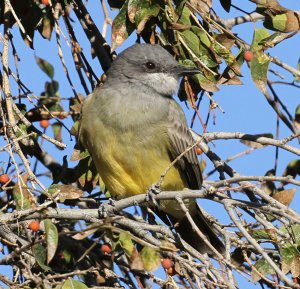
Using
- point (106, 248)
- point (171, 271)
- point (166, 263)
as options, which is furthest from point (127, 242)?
point (106, 248)

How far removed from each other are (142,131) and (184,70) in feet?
2.21

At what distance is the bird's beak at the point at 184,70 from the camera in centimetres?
548

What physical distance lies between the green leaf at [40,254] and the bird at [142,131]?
1.64 metres

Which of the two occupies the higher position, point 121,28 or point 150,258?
point 121,28

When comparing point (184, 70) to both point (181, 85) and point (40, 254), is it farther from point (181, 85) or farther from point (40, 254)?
point (40, 254)

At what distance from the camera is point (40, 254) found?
4.44 m

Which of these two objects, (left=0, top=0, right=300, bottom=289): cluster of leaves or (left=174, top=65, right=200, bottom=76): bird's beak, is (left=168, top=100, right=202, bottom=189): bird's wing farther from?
(left=174, top=65, right=200, bottom=76): bird's beak

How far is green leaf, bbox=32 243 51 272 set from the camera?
14.5ft

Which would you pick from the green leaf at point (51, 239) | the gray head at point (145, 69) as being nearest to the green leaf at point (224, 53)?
the gray head at point (145, 69)

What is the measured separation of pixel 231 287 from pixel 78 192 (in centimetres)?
157

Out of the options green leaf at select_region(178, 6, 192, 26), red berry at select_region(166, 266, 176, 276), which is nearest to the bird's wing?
green leaf at select_region(178, 6, 192, 26)

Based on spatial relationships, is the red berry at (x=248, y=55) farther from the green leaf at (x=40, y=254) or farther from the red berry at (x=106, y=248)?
the green leaf at (x=40, y=254)

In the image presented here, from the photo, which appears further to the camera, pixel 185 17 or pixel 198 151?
pixel 198 151

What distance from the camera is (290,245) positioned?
14.4 feet
